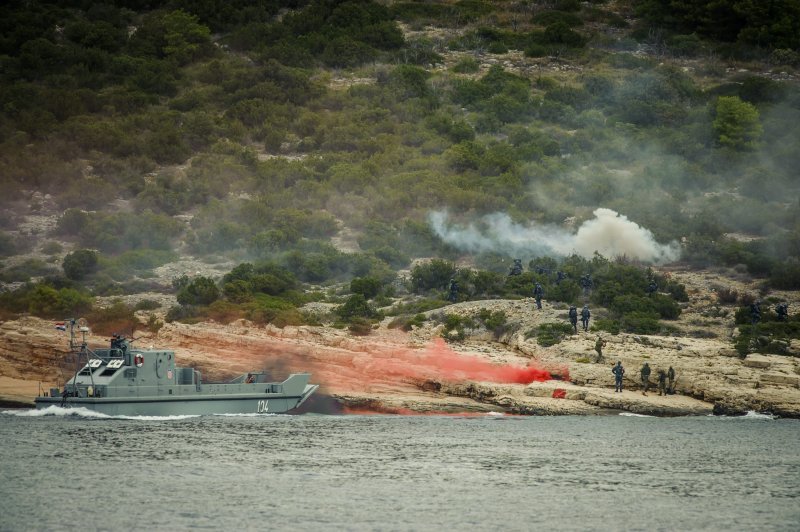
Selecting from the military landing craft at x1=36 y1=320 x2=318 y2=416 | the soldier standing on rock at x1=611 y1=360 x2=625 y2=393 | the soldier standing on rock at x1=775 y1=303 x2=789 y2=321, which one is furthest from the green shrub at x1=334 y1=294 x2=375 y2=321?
the soldier standing on rock at x1=775 y1=303 x2=789 y2=321

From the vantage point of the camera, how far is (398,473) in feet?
171

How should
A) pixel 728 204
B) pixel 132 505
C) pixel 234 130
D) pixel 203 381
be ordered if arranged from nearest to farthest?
pixel 132 505, pixel 203 381, pixel 728 204, pixel 234 130

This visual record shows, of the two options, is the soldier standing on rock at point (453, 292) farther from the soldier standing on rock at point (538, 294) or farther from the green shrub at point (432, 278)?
the soldier standing on rock at point (538, 294)

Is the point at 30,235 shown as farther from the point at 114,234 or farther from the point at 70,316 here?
the point at 70,316

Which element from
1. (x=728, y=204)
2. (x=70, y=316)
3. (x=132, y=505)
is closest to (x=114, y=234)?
(x=70, y=316)

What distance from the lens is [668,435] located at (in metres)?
66.5

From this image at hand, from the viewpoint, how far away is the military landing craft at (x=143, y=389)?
65375mm

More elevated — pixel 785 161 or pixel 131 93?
pixel 131 93

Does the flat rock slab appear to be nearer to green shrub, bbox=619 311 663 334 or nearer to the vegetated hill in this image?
the vegetated hill

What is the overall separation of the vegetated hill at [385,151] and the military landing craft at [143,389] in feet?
54.5

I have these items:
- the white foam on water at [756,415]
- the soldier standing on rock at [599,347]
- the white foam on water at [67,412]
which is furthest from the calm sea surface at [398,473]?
the soldier standing on rock at [599,347]

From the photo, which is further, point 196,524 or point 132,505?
point 132,505

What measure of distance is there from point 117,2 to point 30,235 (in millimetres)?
81229

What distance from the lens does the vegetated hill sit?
339 feet
